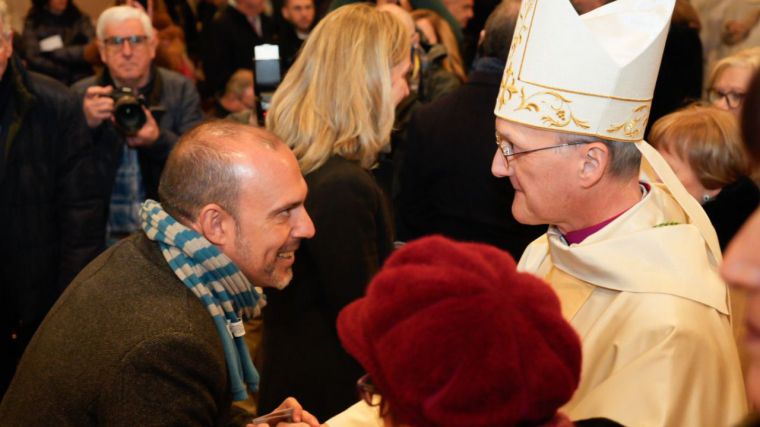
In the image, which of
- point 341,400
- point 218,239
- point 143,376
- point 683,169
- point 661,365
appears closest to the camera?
point 661,365

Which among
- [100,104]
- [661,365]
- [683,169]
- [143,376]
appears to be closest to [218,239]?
[143,376]

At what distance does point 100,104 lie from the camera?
4035 mm

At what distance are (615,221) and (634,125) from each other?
0.96 ft

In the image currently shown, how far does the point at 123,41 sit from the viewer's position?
4.50m

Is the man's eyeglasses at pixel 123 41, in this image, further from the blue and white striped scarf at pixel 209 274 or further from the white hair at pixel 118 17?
the blue and white striped scarf at pixel 209 274

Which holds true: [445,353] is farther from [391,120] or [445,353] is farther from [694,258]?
[391,120]

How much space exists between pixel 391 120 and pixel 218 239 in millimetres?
1004

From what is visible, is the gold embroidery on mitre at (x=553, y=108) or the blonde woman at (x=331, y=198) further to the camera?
the blonde woman at (x=331, y=198)

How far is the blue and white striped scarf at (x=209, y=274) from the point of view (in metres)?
2.10

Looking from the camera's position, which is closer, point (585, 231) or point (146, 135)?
point (585, 231)

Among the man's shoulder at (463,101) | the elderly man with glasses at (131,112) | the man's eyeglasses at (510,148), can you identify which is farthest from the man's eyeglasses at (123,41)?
the man's eyeglasses at (510,148)

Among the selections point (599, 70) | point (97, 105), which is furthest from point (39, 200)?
point (599, 70)

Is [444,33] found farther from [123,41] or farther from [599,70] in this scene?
[599,70]

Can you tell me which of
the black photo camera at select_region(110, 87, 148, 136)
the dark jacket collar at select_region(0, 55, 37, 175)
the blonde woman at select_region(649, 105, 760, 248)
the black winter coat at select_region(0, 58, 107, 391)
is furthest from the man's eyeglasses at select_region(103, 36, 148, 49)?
the blonde woman at select_region(649, 105, 760, 248)
